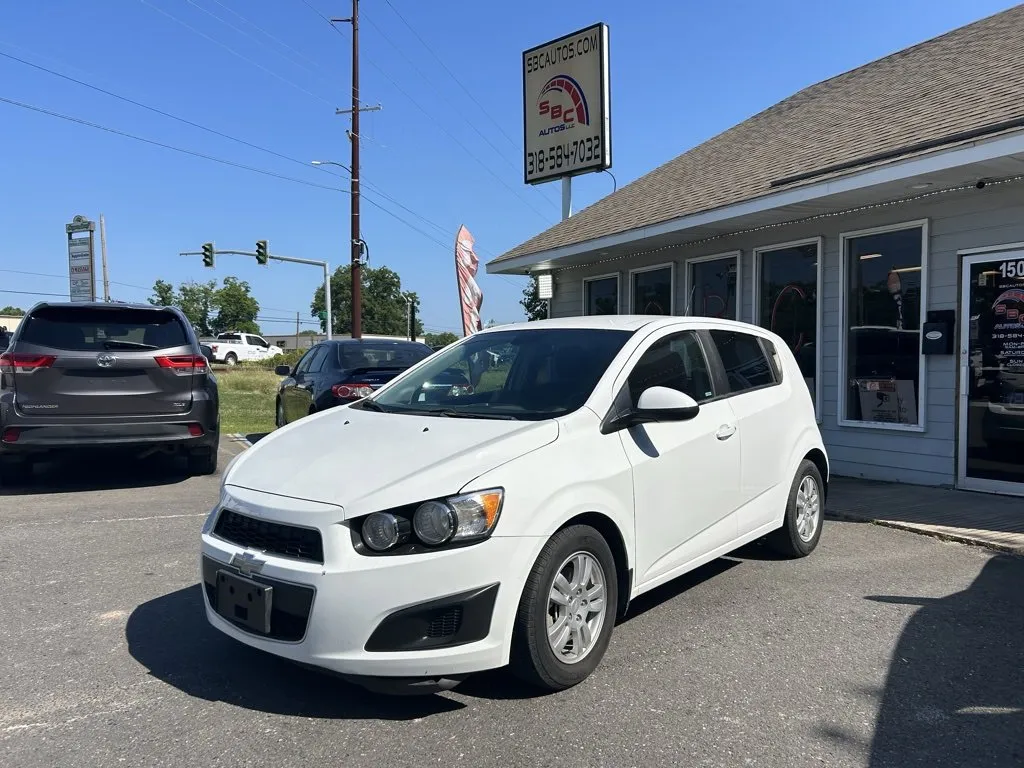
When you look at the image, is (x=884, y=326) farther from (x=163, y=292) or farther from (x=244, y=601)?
(x=163, y=292)

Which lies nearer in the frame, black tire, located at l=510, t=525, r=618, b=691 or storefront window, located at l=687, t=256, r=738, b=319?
black tire, located at l=510, t=525, r=618, b=691

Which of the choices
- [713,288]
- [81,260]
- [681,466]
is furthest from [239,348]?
[681,466]

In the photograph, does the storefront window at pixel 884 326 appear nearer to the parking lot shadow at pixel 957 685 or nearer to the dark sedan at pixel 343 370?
the parking lot shadow at pixel 957 685

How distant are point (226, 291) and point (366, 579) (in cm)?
8422

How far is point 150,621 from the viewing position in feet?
13.7

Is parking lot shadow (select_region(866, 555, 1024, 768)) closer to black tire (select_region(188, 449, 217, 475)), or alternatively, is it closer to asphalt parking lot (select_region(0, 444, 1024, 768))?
asphalt parking lot (select_region(0, 444, 1024, 768))

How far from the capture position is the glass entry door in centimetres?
714

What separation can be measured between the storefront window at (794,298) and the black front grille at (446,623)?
6.93m

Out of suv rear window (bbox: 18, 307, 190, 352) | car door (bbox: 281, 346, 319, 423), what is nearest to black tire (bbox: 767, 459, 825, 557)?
suv rear window (bbox: 18, 307, 190, 352)

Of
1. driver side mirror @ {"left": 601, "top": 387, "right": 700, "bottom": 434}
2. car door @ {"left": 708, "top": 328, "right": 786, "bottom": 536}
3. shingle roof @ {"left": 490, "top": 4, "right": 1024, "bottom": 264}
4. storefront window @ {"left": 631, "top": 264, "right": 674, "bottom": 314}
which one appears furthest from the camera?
storefront window @ {"left": 631, "top": 264, "right": 674, "bottom": 314}

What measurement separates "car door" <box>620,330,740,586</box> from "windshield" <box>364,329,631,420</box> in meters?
0.27

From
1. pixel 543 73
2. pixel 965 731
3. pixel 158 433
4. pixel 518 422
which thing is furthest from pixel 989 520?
pixel 543 73

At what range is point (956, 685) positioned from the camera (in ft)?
11.4

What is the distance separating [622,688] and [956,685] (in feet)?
4.87
